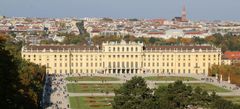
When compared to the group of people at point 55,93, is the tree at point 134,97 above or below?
above

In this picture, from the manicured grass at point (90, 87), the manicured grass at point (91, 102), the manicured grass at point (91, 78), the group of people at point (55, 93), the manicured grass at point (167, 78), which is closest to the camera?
the manicured grass at point (91, 102)

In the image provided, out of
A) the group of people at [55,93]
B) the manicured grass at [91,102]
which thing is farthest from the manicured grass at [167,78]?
the manicured grass at [91,102]

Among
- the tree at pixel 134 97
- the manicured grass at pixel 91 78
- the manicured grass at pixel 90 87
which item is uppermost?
the tree at pixel 134 97

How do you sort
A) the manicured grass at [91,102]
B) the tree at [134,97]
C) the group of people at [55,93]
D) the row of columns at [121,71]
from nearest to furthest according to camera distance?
1. the tree at [134,97]
2. the manicured grass at [91,102]
3. the group of people at [55,93]
4. the row of columns at [121,71]

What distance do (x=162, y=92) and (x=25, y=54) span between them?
46407 mm

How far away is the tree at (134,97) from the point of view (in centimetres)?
4097

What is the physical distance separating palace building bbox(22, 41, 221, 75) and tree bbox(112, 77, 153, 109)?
4264cm

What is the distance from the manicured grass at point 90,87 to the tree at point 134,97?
18.6 meters

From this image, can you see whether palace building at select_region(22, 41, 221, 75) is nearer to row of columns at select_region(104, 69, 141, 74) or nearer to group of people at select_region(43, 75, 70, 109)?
row of columns at select_region(104, 69, 141, 74)

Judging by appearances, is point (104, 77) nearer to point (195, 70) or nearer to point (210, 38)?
point (195, 70)

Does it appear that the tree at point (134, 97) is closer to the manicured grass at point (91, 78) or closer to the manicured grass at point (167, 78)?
the manicured grass at point (91, 78)

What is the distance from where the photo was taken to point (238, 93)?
62312 mm

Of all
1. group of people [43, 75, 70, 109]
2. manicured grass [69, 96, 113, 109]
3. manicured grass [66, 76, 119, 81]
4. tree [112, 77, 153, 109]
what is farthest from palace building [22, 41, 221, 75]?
tree [112, 77, 153, 109]

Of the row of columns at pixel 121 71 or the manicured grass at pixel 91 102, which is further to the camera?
the row of columns at pixel 121 71
